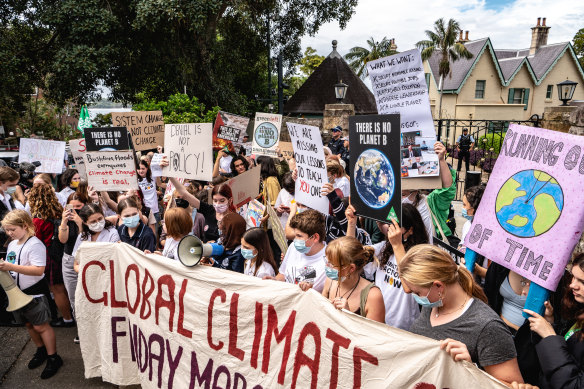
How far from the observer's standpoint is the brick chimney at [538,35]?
3511 centimetres

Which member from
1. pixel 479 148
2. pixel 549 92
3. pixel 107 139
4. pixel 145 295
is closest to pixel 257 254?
pixel 145 295

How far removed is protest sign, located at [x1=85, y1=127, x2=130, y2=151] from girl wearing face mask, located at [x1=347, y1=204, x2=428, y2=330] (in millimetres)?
3047

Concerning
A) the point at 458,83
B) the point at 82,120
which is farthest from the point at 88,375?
the point at 458,83

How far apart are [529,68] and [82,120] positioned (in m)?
33.8

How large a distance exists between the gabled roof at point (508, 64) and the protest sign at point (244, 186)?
31.7 metres

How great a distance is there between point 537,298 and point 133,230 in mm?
3713

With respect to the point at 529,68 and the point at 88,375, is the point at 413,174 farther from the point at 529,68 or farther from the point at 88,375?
the point at 529,68

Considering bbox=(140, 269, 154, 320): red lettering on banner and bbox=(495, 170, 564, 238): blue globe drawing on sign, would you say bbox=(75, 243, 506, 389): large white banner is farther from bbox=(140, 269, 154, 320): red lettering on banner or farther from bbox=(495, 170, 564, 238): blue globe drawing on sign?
bbox=(495, 170, 564, 238): blue globe drawing on sign

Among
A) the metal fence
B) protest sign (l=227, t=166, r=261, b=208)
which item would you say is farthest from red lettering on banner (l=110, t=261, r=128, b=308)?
the metal fence

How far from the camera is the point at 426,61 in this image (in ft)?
123

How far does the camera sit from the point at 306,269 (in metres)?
3.34

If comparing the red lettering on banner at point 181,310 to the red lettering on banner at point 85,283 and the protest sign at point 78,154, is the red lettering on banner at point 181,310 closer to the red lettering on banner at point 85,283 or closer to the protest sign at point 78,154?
the red lettering on banner at point 85,283

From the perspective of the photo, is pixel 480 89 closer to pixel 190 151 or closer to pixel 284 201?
pixel 284 201

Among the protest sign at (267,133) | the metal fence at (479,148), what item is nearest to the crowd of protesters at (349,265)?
the protest sign at (267,133)
